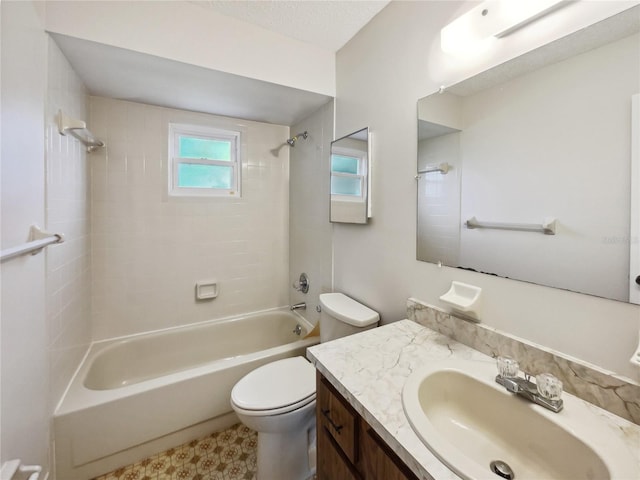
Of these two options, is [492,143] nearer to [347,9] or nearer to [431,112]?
[431,112]

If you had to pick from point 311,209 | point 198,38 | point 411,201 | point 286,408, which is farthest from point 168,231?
point 411,201

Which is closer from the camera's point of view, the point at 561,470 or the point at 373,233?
the point at 561,470

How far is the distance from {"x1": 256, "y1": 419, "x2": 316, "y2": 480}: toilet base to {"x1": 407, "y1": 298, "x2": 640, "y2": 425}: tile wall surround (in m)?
0.92

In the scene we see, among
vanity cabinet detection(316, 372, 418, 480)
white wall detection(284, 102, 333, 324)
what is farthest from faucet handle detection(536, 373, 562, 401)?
white wall detection(284, 102, 333, 324)

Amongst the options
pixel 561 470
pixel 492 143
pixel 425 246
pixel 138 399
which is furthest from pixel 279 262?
pixel 561 470

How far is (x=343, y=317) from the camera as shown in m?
1.45

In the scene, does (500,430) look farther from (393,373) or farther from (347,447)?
(347,447)

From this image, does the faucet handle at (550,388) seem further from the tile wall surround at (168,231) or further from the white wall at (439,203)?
the tile wall surround at (168,231)

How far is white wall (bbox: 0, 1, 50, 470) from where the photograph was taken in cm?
83

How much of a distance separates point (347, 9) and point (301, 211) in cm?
144

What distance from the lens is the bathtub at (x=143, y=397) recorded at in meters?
1.31

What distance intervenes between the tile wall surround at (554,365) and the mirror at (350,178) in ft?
2.40

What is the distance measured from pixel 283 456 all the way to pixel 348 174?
5.28 feet

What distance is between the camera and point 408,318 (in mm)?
1262
